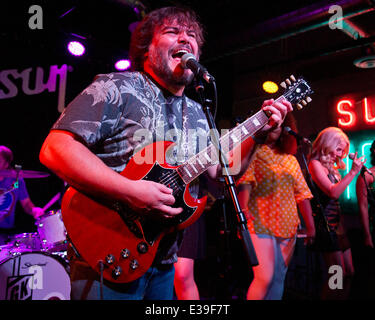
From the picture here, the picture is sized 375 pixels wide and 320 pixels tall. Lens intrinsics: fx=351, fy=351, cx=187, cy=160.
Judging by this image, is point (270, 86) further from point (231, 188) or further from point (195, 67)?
point (231, 188)

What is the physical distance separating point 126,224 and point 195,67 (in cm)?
88

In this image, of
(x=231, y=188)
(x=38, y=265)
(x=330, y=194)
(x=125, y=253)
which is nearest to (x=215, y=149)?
(x=231, y=188)

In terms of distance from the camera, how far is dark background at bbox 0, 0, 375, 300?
220 inches

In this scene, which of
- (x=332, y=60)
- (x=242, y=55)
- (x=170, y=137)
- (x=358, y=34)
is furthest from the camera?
(x=242, y=55)

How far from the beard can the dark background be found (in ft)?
11.9

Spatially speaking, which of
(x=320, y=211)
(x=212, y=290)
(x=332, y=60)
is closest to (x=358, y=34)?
(x=332, y=60)

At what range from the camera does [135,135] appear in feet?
6.07

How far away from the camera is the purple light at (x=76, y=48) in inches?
248

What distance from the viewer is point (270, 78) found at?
9.15 meters

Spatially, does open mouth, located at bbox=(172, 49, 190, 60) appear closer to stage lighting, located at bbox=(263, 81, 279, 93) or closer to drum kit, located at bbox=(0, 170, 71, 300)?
drum kit, located at bbox=(0, 170, 71, 300)

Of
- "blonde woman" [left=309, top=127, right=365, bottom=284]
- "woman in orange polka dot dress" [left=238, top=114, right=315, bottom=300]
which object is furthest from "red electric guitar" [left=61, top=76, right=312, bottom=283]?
"blonde woman" [left=309, top=127, right=365, bottom=284]

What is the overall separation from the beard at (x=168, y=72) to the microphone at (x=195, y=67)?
0.20 ft
